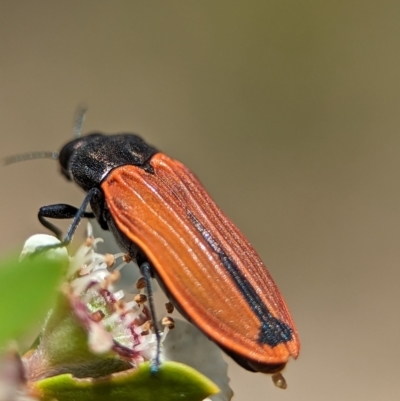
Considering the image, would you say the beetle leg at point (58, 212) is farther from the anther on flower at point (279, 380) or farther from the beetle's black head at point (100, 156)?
the anther on flower at point (279, 380)

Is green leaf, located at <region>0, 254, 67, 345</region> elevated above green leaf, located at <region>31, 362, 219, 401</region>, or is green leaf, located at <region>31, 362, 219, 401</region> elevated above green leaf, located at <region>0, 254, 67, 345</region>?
green leaf, located at <region>0, 254, 67, 345</region>

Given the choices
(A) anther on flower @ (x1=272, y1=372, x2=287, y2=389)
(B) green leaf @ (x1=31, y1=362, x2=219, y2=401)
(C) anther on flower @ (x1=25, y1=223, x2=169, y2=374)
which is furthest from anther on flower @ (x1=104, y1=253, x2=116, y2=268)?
(B) green leaf @ (x1=31, y1=362, x2=219, y2=401)

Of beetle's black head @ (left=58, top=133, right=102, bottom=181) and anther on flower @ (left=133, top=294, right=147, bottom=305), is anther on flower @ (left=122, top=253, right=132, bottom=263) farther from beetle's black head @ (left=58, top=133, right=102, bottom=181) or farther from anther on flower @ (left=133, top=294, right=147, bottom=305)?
beetle's black head @ (left=58, top=133, right=102, bottom=181)

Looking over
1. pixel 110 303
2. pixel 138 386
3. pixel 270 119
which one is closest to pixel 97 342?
pixel 138 386

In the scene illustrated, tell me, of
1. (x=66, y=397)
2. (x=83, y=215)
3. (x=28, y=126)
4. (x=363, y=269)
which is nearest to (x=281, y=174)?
(x=363, y=269)

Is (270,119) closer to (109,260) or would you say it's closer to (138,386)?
(109,260)

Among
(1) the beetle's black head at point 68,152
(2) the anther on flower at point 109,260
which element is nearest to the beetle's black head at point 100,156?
(1) the beetle's black head at point 68,152
